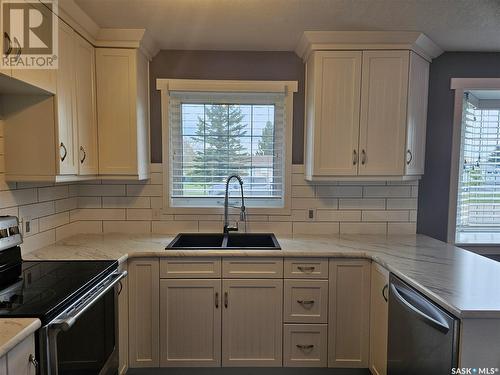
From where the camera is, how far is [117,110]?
2.25m

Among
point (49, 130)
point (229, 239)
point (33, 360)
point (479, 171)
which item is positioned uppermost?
point (49, 130)

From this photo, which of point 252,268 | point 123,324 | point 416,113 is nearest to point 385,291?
point 252,268

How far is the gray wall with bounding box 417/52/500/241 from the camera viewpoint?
2.53 m

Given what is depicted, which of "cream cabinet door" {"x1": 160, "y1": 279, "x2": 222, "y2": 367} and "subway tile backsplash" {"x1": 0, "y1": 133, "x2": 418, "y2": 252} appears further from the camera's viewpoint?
"subway tile backsplash" {"x1": 0, "y1": 133, "x2": 418, "y2": 252}

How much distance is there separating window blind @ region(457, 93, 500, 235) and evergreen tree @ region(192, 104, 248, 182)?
187 centimetres

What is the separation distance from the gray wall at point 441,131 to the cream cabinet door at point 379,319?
3.11 feet

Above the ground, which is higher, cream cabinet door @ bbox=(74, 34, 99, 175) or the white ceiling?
the white ceiling

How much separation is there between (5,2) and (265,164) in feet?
6.20

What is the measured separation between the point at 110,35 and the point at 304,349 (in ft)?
8.45

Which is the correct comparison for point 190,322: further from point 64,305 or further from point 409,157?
point 409,157

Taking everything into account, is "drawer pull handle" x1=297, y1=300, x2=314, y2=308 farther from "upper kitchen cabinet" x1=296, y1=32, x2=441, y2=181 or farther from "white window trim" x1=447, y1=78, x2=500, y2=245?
"white window trim" x1=447, y1=78, x2=500, y2=245

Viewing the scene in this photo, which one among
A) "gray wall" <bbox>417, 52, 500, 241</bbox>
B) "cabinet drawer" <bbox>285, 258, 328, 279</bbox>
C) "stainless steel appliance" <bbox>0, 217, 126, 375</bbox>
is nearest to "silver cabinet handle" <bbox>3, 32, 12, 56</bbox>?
"stainless steel appliance" <bbox>0, 217, 126, 375</bbox>

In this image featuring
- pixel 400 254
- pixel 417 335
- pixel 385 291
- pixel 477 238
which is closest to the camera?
pixel 417 335

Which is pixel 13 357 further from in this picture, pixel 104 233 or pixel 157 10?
pixel 157 10
